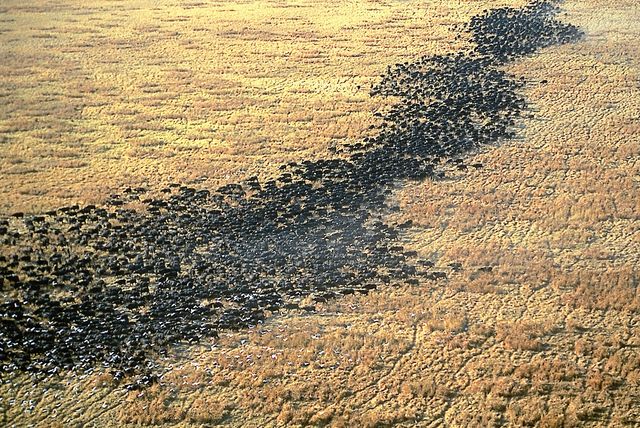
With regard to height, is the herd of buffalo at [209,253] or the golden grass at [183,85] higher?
the golden grass at [183,85]

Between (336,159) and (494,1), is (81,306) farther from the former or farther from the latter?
(494,1)

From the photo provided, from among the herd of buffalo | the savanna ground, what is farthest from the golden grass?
the herd of buffalo

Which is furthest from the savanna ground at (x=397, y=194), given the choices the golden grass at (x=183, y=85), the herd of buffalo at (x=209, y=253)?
the herd of buffalo at (x=209, y=253)

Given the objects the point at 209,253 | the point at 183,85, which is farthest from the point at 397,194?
the point at 183,85

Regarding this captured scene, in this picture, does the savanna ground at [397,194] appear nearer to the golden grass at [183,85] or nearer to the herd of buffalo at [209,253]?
the golden grass at [183,85]

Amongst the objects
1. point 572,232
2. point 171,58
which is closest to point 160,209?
point 572,232

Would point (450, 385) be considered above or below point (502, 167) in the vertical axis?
below

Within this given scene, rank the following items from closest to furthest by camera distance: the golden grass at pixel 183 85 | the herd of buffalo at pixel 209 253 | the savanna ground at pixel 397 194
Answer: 1. the savanna ground at pixel 397 194
2. the herd of buffalo at pixel 209 253
3. the golden grass at pixel 183 85
